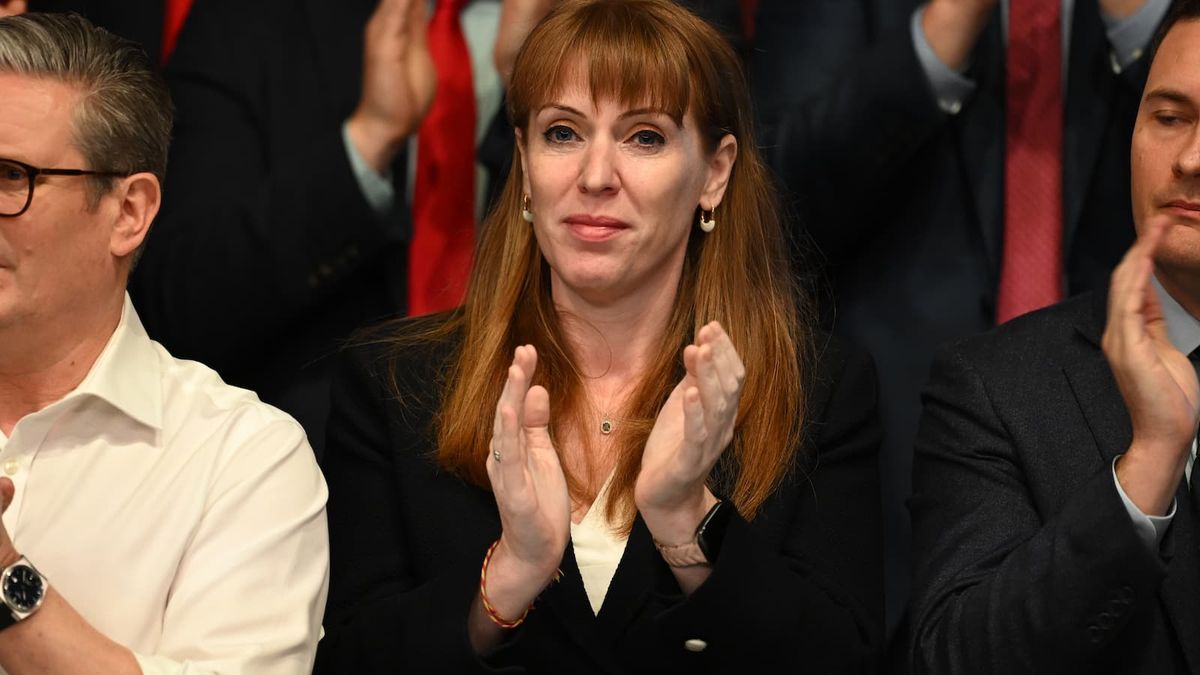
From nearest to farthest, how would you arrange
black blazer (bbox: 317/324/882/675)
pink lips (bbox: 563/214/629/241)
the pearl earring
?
1. black blazer (bbox: 317/324/882/675)
2. pink lips (bbox: 563/214/629/241)
3. the pearl earring

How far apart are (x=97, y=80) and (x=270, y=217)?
897 mm

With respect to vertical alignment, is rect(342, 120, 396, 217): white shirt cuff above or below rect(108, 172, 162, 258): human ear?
below

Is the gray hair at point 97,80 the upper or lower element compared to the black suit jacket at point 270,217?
upper

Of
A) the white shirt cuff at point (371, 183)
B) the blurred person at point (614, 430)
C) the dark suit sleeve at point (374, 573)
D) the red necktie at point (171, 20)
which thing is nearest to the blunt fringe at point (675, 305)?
the blurred person at point (614, 430)

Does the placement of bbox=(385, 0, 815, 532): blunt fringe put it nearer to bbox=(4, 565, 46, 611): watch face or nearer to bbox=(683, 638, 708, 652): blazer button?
bbox=(683, 638, 708, 652): blazer button

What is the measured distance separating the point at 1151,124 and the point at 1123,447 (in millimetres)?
512

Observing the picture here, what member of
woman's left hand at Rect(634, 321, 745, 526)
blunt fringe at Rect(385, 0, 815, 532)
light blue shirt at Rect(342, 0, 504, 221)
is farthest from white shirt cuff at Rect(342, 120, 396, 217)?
woman's left hand at Rect(634, 321, 745, 526)

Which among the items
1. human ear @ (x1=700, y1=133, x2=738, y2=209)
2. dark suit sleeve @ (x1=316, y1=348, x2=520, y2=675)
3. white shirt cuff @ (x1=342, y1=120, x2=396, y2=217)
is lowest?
dark suit sleeve @ (x1=316, y1=348, x2=520, y2=675)

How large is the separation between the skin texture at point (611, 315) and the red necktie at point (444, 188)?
0.55m

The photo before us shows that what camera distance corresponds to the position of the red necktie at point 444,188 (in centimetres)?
344

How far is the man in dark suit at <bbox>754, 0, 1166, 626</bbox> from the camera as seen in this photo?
322 centimetres

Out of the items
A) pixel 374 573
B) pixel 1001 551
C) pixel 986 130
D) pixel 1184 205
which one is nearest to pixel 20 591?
pixel 374 573

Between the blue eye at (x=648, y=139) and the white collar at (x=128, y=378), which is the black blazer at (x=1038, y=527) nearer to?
the blue eye at (x=648, y=139)

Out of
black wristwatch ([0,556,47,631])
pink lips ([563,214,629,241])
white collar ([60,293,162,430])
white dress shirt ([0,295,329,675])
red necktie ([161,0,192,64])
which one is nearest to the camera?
black wristwatch ([0,556,47,631])
